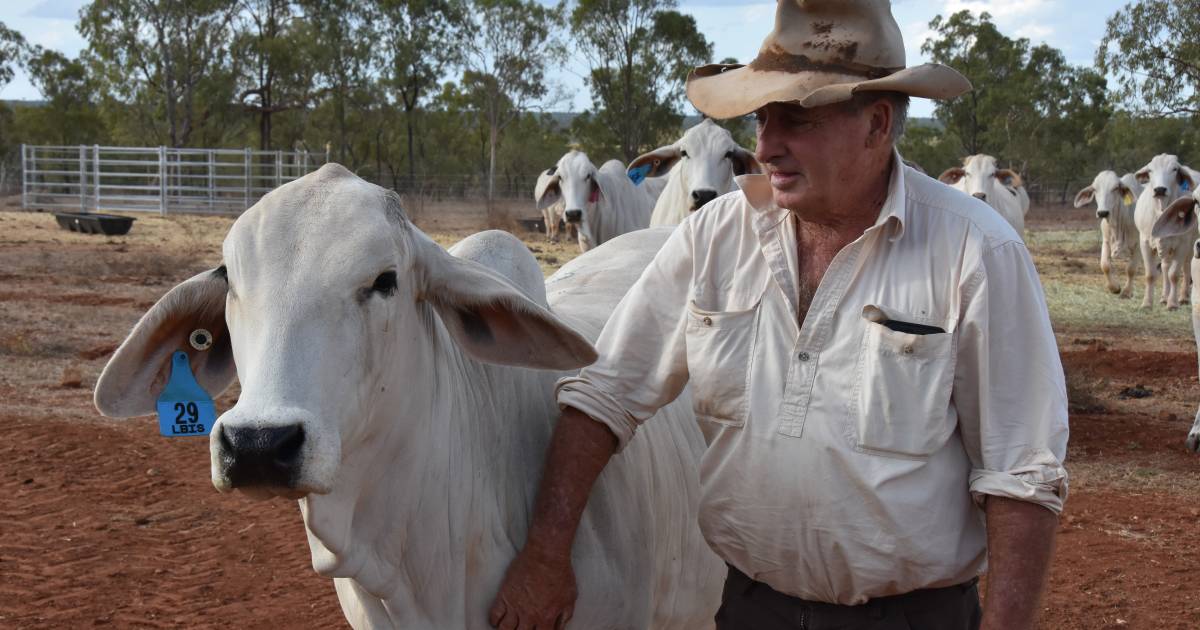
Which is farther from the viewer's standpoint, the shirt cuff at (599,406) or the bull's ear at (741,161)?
the bull's ear at (741,161)

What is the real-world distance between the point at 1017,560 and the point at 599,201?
10.9 m

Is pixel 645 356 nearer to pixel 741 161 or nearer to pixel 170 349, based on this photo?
pixel 170 349

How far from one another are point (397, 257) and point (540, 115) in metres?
45.4

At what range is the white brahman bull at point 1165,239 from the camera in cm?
1535

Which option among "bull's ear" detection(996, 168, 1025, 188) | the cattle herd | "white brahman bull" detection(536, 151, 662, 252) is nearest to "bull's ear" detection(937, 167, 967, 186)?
"bull's ear" detection(996, 168, 1025, 188)

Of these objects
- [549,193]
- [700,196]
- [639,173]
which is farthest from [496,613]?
[549,193]

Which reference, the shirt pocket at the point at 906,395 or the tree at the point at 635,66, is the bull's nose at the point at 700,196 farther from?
the tree at the point at 635,66

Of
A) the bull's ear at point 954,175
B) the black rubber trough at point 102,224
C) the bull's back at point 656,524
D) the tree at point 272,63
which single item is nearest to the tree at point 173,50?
the tree at point 272,63

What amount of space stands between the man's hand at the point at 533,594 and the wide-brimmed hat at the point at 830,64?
1034mm

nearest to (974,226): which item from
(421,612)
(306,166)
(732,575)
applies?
(732,575)

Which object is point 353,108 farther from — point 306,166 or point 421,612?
point 421,612

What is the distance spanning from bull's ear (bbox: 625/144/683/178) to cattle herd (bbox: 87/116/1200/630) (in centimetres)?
821

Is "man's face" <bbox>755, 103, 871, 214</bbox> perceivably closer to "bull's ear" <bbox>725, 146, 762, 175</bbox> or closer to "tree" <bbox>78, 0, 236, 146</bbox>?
"bull's ear" <bbox>725, 146, 762, 175</bbox>

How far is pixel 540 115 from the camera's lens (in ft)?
155
